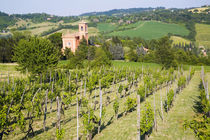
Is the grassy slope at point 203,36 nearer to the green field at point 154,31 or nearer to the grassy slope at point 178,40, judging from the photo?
the grassy slope at point 178,40

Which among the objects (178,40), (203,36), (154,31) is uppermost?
(154,31)

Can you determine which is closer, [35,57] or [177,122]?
[177,122]

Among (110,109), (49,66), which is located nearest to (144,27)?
(49,66)

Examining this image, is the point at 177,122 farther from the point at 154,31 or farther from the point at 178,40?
the point at 154,31

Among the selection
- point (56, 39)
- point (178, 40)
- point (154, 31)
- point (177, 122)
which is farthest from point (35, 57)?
point (154, 31)

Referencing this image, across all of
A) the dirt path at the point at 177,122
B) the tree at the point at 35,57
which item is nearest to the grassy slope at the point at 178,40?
the tree at the point at 35,57

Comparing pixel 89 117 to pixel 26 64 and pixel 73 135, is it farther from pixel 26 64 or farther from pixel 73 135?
pixel 26 64

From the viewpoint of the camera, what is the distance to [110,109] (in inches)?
610

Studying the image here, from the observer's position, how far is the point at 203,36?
364ft

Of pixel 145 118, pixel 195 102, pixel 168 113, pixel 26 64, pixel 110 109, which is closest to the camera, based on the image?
pixel 145 118

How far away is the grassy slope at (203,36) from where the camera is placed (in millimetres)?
104500

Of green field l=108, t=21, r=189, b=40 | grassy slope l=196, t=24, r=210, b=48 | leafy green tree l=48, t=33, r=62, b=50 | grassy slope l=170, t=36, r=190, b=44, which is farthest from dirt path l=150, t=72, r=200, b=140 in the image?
green field l=108, t=21, r=189, b=40

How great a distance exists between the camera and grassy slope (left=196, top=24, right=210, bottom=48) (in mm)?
104500

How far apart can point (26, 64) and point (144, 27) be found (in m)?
124
